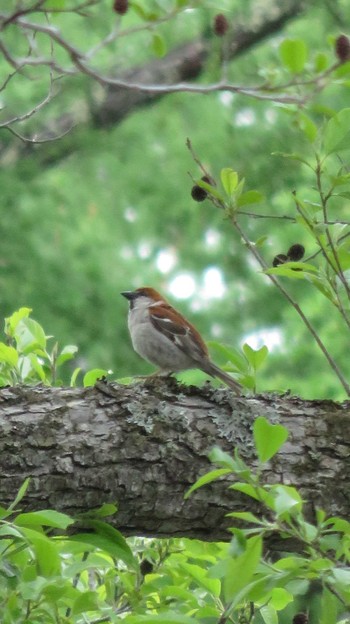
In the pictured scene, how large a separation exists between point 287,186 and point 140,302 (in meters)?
4.19

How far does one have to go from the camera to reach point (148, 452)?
2510 mm

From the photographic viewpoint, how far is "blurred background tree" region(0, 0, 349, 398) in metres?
9.33

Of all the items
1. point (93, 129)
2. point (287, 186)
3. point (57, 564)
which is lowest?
point (57, 564)

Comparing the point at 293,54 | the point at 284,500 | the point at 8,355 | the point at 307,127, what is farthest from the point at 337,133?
the point at 8,355

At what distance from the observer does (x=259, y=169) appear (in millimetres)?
9344

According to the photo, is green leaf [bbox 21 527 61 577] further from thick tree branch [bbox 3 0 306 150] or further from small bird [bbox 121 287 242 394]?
thick tree branch [bbox 3 0 306 150]

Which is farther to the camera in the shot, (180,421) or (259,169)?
(259,169)

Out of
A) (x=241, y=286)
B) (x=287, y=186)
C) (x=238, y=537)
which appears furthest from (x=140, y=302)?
(x=241, y=286)

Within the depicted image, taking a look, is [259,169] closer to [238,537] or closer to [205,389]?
Answer: [205,389]

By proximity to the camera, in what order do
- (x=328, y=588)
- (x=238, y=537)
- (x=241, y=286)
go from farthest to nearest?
(x=241, y=286) → (x=328, y=588) → (x=238, y=537)

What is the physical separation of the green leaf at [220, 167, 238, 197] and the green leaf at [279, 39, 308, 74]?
1.38ft

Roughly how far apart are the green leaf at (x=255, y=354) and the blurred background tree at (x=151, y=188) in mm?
5735

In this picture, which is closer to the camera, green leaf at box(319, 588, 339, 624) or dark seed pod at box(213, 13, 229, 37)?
green leaf at box(319, 588, 339, 624)

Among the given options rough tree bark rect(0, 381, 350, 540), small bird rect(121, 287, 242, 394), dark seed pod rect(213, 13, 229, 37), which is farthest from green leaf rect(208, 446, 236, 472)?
small bird rect(121, 287, 242, 394)
